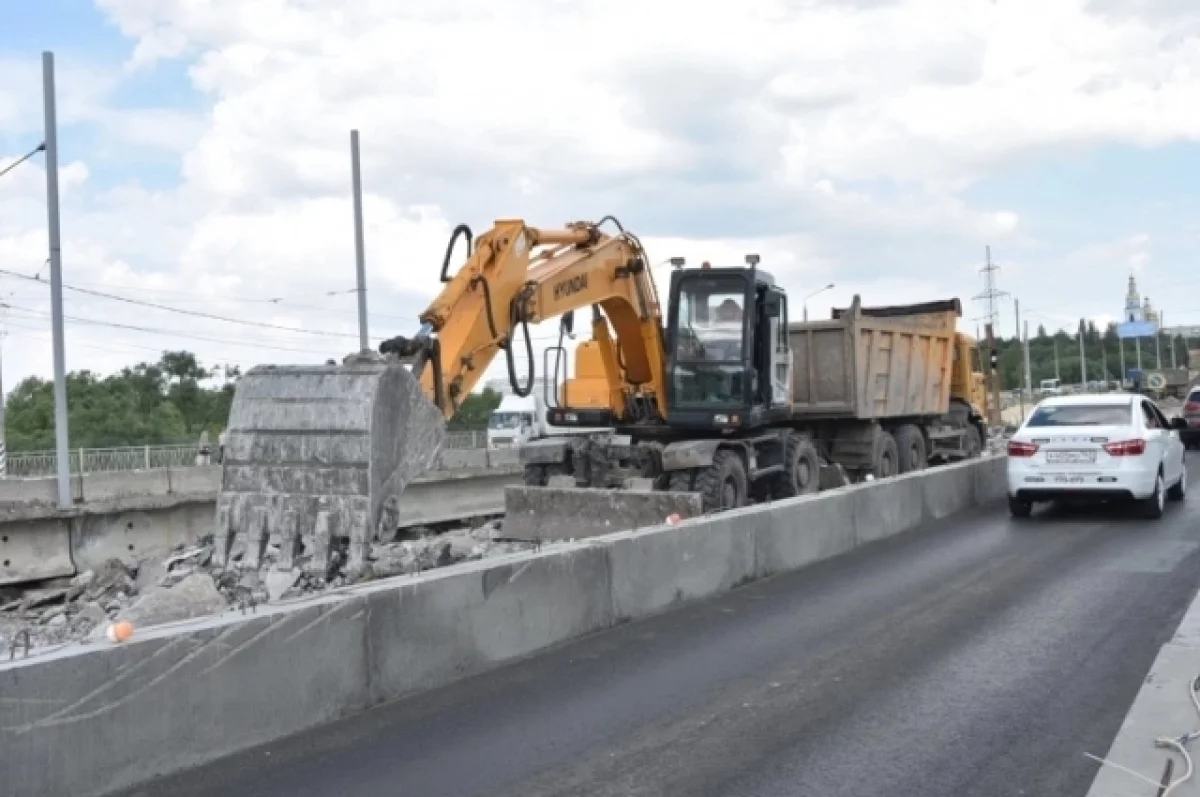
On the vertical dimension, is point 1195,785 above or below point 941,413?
below

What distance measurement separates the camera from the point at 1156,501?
1536 centimetres

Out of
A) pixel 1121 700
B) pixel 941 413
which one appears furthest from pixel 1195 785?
pixel 941 413

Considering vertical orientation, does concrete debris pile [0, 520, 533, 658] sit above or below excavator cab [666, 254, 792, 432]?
below

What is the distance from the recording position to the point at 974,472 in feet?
58.8

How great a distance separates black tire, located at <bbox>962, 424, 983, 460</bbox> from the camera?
25.5 metres

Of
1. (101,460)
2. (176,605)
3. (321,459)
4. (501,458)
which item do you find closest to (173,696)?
(176,605)

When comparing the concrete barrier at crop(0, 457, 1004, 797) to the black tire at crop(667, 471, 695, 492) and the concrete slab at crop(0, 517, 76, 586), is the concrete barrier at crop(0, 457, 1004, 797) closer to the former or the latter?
the black tire at crop(667, 471, 695, 492)

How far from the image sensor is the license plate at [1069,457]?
49.2 feet

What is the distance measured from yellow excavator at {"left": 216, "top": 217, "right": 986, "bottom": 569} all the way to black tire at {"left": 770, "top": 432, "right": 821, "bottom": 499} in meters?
0.03

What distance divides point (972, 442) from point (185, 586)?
69.4 ft

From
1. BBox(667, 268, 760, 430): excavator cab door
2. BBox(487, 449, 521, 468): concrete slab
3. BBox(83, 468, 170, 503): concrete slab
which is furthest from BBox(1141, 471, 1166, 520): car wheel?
BBox(83, 468, 170, 503): concrete slab

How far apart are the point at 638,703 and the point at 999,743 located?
192 cm

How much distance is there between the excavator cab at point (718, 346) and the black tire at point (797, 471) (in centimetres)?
122

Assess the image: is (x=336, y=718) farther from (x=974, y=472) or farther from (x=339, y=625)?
(x=974, y=472)
